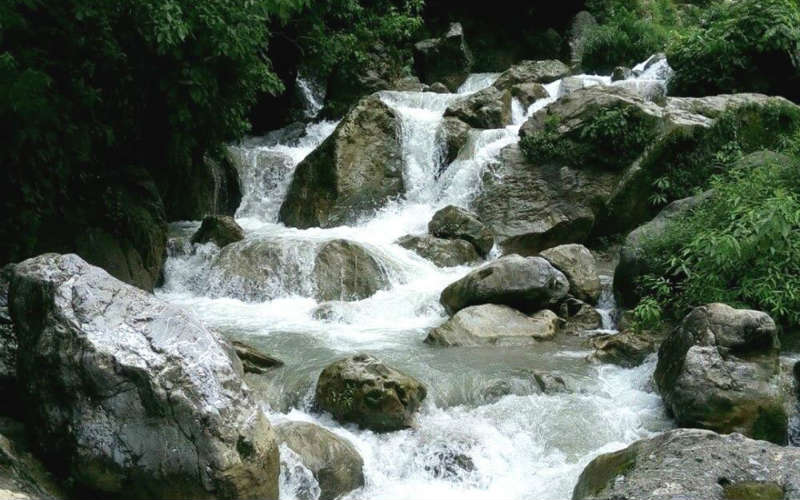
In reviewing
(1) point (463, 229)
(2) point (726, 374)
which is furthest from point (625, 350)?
(1) point (463, 229)

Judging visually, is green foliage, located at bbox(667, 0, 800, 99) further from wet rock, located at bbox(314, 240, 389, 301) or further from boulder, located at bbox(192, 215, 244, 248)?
boulder, located at bbox(192, 215, 244, 248)

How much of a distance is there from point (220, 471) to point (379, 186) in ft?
31.2

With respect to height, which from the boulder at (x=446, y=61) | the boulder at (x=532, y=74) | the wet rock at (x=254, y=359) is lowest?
the wet rock at (x=254, y=359)

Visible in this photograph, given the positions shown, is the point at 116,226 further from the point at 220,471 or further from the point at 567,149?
the point at 567,149

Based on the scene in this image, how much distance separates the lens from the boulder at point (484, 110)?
49.9 feet

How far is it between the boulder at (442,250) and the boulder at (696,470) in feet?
22.4

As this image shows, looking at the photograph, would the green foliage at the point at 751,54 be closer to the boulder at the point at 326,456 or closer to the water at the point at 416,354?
the water at the point at 416,354

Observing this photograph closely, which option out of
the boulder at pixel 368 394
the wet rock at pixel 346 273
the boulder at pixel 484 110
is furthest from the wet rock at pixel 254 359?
the boulder at pixel 484 110

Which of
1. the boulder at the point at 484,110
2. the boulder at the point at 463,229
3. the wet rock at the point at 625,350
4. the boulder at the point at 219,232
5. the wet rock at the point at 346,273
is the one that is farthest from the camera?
the boulder at the point at 484,110

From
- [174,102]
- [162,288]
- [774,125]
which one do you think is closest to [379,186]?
[162,288]

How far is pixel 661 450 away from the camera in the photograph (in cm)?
495

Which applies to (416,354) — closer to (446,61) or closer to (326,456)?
(326,456)

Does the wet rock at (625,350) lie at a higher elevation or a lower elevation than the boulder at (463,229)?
lower

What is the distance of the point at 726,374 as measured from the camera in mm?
6629
